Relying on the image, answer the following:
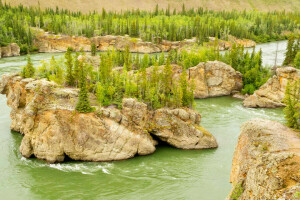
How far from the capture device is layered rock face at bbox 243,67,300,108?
62.5 meters

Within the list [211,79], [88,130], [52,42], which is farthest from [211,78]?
[52,42]

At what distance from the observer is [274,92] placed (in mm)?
64250

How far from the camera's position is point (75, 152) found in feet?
121

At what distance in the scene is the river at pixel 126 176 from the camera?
31.6 m

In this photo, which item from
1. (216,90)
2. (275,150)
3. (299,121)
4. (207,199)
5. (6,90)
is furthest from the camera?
(216,90)

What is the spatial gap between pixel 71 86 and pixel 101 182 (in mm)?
17290

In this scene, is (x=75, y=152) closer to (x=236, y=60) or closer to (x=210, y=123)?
(x=210, y=123)

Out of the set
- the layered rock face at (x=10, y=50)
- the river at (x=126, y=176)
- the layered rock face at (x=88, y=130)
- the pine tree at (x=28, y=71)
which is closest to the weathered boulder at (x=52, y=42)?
the layered rock face at (x=10, y=50)

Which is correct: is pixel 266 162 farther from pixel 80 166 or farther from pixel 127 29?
pixel 127 29

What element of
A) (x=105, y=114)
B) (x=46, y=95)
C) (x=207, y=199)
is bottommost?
(x=207, y=199)

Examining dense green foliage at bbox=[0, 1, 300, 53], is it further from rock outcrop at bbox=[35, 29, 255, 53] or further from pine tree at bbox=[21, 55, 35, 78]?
pine tree at bbox=[21, 55, 35, 78]

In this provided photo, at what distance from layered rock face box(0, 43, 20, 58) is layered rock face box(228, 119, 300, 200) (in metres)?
114

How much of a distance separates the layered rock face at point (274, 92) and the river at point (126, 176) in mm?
23809

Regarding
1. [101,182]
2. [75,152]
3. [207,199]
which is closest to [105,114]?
[75,152]
